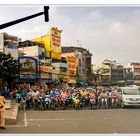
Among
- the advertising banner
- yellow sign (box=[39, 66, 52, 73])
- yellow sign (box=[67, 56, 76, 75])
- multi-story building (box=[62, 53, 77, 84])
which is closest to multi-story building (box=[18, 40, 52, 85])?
yellow sign (box=[39, 66, 52, 73])

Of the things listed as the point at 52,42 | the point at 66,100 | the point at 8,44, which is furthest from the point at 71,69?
the point at 66,100

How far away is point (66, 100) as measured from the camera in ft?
106

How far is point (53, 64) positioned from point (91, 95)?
54891mm

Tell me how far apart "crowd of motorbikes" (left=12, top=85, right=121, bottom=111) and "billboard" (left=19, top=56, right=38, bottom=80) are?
32349mm

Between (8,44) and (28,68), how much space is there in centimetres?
459

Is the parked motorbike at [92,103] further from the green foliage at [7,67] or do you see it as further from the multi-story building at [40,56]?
the multi-story building at [40,56]

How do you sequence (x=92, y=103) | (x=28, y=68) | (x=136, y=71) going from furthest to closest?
(x=136, y=71)
(x=28, y=68)
(x=92, y=103)

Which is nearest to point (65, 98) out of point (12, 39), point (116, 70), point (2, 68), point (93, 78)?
point (2, 68)

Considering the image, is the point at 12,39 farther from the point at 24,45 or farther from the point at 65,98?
the point at 65,98

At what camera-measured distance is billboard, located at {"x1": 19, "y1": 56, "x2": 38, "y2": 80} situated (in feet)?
→ 215

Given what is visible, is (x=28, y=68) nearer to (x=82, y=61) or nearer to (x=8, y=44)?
(x=8, y=44)

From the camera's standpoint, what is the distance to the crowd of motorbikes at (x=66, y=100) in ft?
103

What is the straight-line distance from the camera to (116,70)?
543 ft

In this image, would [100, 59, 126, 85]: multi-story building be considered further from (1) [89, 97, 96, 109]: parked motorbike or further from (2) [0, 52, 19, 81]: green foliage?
(1) [89, 97, 96, 109]: parked motorbike
